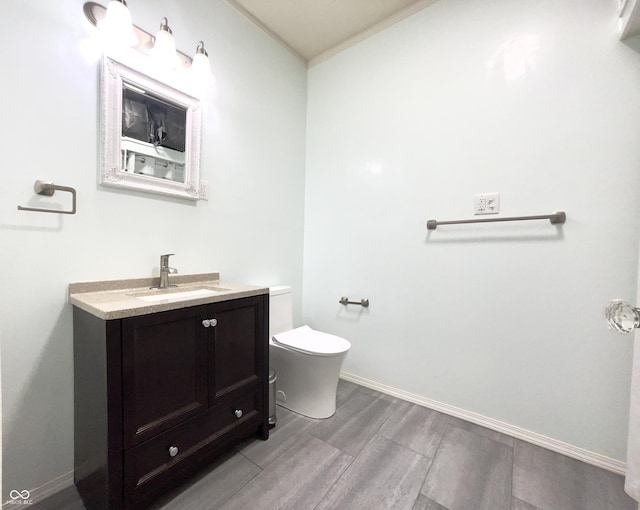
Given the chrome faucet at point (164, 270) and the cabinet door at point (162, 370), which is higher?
the chrome faucet at point (164, 270)

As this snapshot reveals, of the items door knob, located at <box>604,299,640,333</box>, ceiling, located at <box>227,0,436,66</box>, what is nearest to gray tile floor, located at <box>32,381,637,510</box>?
door knob, located at <box>604,299,640,333</box>

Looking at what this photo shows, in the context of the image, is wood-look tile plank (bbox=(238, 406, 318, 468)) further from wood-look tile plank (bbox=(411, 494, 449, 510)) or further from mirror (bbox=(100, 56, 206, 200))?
mirror (bbox=(100, 56, 206, 200))

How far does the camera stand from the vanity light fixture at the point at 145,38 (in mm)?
1208

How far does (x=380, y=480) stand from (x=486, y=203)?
4.85 feet

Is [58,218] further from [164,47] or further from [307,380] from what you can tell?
[307,380]

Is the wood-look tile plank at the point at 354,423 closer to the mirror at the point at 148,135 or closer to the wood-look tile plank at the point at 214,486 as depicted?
the wood-look tile plank at the point at 214,486

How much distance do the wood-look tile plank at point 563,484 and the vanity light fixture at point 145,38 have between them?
248 centimetres

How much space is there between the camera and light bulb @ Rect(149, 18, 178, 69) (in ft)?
4.44

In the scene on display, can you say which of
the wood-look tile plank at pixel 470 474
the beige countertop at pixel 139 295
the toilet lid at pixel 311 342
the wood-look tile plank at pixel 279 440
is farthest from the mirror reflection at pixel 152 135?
the wood-look tile plank at pixel 470 474

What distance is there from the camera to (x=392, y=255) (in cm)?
197

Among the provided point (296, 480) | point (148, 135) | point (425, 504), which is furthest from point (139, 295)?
point (425, 504)

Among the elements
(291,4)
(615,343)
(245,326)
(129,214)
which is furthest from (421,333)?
(291,4)

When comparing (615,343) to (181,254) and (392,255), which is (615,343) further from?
(181,254)

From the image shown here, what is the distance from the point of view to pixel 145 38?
4.54 ft
